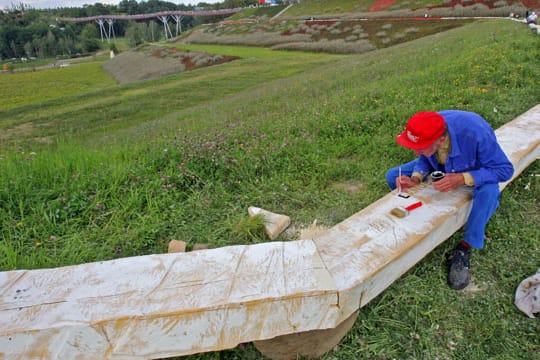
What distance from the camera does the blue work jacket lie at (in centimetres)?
247

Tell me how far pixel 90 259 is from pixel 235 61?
90.2 ft

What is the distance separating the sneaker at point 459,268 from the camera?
2.43 meters

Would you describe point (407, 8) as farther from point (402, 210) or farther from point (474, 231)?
point (402, 210)

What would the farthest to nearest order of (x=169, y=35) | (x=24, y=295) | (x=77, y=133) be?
(x=169, y=35)
(x=77, y=133)
(x=24, y=295)

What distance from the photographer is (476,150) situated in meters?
2.53

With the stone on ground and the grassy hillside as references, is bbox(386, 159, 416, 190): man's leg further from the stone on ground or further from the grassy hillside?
the grassy hillside

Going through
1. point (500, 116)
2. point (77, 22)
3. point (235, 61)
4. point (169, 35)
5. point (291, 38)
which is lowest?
point (500, 116)

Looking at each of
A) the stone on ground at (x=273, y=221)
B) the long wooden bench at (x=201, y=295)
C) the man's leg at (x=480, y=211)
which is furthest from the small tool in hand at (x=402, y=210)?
the stone on ground at (x=273, y=221)

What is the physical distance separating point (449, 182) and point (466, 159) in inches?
8.3

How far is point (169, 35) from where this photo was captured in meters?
78.0

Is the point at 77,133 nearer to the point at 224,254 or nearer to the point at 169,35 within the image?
the point at 224,254

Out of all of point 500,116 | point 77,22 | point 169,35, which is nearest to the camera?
point 500,116

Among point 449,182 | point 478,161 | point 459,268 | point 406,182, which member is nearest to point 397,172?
point 406,182

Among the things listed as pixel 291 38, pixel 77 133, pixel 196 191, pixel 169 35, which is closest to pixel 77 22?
pixel 169 35
